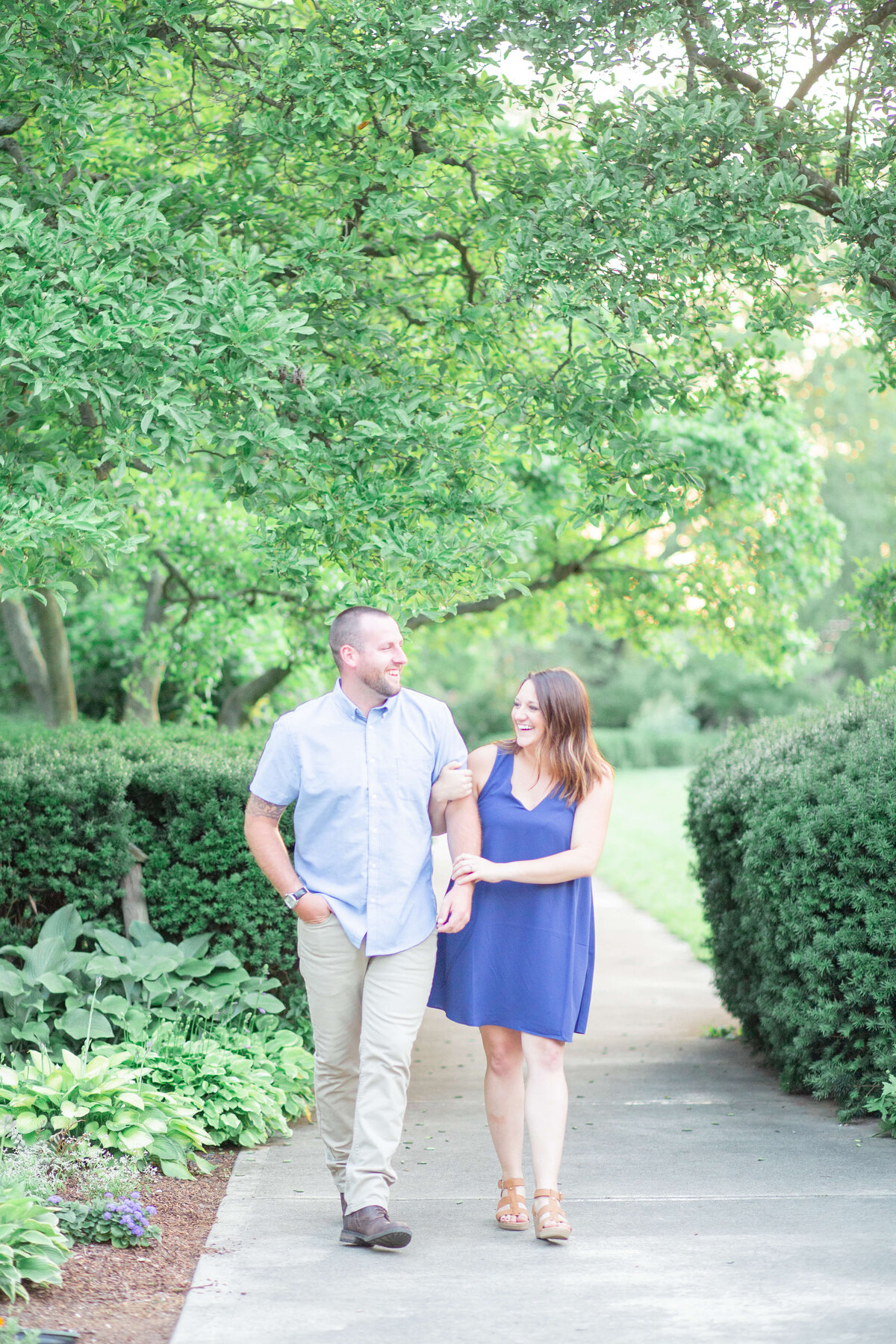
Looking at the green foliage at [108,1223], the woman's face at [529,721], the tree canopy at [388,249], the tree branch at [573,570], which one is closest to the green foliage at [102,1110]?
the green foliage at [108,1223]

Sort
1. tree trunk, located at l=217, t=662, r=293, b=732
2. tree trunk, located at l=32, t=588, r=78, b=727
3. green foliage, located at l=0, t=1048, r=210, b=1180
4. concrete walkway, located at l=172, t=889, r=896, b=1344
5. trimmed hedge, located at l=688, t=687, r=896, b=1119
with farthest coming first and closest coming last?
tree trunk, located at l=217, t=662, r=293, b=732
tree trunk, located at l=32, t=588, r=78, b=727
trimmed hedge, located at l=688, t=687, r=896, b=1119
green foliage, located at l=0, t=1048, r=210, b=1180
concrete walkway, located at l=172, t=889, r=896, b=1344

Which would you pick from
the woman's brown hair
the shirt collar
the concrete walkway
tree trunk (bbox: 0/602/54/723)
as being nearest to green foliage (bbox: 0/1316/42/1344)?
the concrete walkway

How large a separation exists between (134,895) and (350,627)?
241 cm

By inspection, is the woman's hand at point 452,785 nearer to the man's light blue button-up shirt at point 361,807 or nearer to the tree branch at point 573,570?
the man's light blue button-up shirt at point 361,807

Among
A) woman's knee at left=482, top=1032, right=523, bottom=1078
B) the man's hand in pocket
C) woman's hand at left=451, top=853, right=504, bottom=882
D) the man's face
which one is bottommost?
woman's knee at left=482, top=1032, right=523, bottom=1078

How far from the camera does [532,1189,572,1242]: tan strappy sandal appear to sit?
4027 millimetres

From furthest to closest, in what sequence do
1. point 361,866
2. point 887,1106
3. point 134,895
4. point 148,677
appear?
point 148,677 → point 134,895 → point 887,1106 → point 361,866

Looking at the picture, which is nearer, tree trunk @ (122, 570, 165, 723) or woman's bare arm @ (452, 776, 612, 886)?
woman's bare arm @ (452, 776, 612, 886)

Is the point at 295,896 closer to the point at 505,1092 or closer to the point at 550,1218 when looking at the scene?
the point at 505,1092

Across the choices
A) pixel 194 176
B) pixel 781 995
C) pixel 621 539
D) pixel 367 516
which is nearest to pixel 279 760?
pixel 367 516

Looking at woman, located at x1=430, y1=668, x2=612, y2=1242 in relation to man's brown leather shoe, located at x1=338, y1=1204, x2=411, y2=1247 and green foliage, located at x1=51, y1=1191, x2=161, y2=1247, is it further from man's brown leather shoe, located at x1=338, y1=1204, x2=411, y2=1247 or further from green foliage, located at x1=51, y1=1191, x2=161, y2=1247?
green foliage, located at x1=51, y1=1191, x2=161, y2=1247

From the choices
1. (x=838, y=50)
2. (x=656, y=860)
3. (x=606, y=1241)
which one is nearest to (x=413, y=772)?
(x=606, y=1241)

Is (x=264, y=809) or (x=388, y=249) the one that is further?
(x=388, y=249)

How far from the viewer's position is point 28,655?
415 inches
